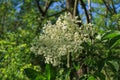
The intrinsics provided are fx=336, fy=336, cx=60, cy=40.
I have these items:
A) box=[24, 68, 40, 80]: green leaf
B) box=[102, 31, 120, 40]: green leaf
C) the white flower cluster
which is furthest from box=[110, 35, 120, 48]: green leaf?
box=[24, 68, 40, 80]: green leaf

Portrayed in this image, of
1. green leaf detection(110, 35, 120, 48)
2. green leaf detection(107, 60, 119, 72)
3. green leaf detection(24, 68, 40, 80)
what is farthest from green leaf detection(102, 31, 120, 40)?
green leaf detection(24, 68, 40, 80)

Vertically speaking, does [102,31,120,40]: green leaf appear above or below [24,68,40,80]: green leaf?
above

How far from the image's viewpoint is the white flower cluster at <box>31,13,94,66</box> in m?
1.75

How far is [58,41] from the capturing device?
5.79ft

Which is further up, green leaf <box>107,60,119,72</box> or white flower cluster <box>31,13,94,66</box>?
white flower cluster <box>31,13,94,66</box>

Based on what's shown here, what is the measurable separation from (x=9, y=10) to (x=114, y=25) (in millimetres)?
5262

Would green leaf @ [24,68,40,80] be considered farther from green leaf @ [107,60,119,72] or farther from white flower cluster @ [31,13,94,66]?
green leaf @ [107,60,119,72]

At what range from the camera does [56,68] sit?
6.14ft

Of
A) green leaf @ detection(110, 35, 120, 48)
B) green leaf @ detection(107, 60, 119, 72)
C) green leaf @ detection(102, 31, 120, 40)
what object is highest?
green leaf @ detection(102, 31, 120, 40)

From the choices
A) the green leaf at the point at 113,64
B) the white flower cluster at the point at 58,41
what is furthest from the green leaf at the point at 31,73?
the green leaf at the point at 113,64

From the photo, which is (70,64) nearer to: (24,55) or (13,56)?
(13,56)

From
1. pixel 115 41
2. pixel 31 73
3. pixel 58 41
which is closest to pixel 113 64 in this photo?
pixel 115 41

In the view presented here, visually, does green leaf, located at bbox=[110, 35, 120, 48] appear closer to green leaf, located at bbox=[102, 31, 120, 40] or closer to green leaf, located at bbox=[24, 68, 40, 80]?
green leaf, located at bbox=[102, 31, 120, 40]

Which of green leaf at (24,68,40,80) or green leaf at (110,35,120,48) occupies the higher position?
green leaf at (110,35,120,48)
